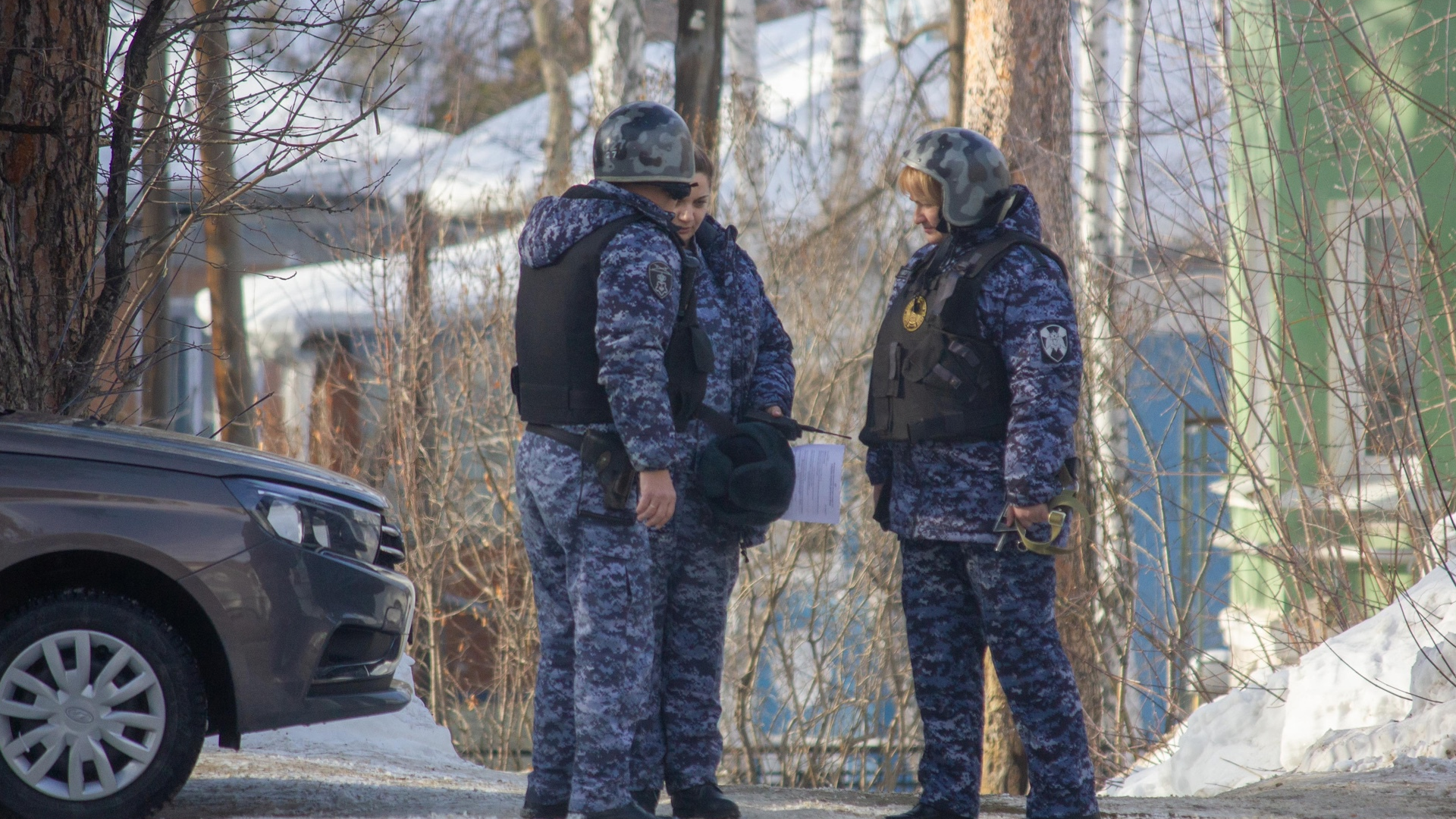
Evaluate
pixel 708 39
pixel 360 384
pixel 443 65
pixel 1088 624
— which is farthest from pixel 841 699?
pixel 443 65

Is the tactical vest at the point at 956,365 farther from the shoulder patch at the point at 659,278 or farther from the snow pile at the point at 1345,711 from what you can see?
the snow pile at the point at 1345,711

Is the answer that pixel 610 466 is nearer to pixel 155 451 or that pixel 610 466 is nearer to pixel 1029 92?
pixel 155 451

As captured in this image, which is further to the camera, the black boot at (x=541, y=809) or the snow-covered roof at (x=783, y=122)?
the snow-covered roof at (x=783, y=122)

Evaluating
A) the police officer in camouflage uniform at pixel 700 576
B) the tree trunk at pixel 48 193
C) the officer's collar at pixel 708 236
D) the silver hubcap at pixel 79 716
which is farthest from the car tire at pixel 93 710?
the officer's collar at pixel 708 236

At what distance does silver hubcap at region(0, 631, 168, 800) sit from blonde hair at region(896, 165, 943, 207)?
8.27 ft

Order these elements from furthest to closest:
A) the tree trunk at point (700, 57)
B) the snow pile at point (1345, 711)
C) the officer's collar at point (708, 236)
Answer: the tree trunk at point (700, 57)
the snow pile at point (1345, 711)
the officer's collar at point (708, 236)

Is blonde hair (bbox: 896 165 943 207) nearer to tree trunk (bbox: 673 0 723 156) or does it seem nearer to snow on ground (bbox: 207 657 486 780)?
snow on ground (bbox: 207 657 486 780)

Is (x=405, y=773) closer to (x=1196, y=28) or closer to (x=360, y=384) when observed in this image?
(x=1196, y=28)

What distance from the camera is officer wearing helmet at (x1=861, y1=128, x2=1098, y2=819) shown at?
382cm

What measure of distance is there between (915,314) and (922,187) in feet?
1.21

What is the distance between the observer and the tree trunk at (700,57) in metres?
11.2

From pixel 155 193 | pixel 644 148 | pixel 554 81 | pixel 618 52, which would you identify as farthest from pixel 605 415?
pixel 554 81

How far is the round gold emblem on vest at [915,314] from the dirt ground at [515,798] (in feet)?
5.24

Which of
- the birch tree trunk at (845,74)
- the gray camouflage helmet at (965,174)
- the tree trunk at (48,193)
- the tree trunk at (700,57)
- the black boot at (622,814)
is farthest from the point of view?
the birch tree trunk at (845,74)
